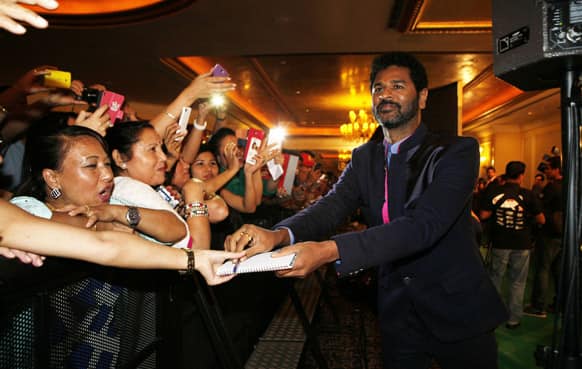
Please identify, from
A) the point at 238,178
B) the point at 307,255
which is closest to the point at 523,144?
the point at 238,178

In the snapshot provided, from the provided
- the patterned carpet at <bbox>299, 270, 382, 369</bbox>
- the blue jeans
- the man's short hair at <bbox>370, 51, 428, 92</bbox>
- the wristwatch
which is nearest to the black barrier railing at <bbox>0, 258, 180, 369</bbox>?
the wristwatch

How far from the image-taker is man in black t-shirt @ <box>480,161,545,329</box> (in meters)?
4.91

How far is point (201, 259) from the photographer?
1.44 meters

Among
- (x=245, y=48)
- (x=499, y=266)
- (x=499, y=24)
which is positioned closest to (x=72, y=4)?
(x=245, y=48)

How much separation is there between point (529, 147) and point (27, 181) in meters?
16.4

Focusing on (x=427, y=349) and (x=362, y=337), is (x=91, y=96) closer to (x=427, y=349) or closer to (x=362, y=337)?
(x=427, y=349)

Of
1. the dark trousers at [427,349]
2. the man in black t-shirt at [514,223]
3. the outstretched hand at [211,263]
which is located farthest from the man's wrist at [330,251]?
the man in black t-shirt at [514,223]

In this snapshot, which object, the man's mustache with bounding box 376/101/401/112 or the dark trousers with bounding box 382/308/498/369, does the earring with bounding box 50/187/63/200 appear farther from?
the dark trousers with bounding box 382/308/498/369

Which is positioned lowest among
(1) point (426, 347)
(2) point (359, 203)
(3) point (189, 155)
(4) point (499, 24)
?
(1) point (426, 347)

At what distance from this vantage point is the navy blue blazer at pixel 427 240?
1.63 meters

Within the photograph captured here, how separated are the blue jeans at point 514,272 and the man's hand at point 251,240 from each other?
377 cm

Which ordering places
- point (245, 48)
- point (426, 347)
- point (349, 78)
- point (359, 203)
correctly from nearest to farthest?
point (426, 347) < point (359, 203) < point (245, 48) < point (349, 78)

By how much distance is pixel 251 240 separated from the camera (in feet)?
5.55

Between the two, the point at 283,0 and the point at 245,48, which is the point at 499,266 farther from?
the point at 245,48
